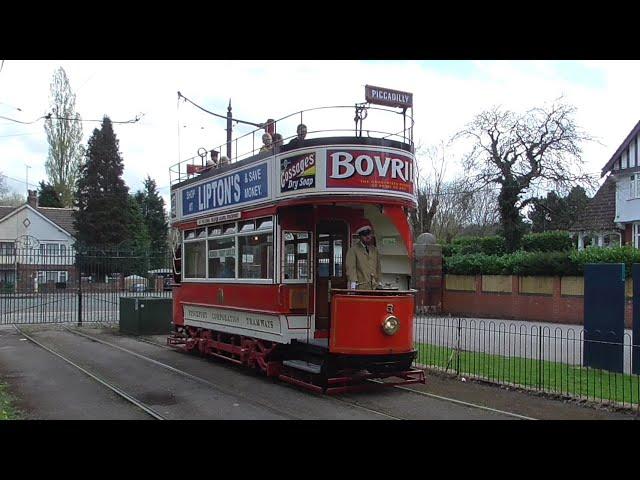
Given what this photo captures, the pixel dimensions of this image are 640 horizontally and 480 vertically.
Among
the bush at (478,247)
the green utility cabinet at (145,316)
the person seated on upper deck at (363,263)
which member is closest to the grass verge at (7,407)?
the person seated on upper deck at (363,263)

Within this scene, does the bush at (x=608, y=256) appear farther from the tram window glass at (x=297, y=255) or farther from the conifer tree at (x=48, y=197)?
the conifer tree at (x=48, y=197)

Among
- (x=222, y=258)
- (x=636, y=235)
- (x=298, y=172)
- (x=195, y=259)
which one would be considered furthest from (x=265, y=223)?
(x=636, y=235)

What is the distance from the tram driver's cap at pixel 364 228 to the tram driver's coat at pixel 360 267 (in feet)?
0.68

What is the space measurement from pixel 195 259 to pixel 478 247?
15755 millimetres

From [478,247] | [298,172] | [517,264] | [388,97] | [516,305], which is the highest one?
[388,97]

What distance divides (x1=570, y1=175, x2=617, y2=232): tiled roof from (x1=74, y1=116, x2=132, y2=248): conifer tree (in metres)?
36.2

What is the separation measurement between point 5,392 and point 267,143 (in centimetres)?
636

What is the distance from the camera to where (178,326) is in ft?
51.8

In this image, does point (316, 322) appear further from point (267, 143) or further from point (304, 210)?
point (267, 143)

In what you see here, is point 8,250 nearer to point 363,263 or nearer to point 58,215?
point 58,215

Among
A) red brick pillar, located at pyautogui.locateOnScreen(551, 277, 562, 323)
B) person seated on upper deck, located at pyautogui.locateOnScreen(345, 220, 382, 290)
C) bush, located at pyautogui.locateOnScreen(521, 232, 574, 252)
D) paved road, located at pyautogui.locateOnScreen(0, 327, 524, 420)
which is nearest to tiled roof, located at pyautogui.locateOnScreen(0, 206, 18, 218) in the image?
bush, located at pyautogui.locateOnScreen(521, 232, 574, 252)

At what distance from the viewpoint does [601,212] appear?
32531 mm

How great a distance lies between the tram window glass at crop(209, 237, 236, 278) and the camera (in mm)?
12711

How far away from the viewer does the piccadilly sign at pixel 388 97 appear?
1082 centimetres
